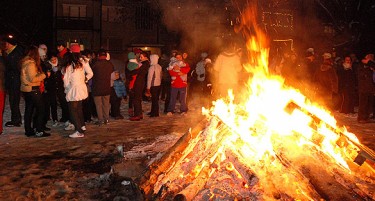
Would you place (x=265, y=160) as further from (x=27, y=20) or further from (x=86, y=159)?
(x=27, y=20)

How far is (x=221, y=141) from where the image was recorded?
207 inches

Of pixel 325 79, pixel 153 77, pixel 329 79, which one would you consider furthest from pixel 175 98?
pixel 329 79

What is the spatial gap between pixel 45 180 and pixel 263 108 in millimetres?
3901

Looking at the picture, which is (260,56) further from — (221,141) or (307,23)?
(307,23)

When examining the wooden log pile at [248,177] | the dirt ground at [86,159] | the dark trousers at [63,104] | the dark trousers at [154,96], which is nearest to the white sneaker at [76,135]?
the dirt ground at [86,159]

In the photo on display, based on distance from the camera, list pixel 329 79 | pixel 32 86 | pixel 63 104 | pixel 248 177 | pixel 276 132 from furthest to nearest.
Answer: pixel 329 79 < pixel 63 104 < pixel 32 86 < pixel 276 132 < pixel 248 177

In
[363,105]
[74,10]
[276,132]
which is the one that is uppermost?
[74,10]

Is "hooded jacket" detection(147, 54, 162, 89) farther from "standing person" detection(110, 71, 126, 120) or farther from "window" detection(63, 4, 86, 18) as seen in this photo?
"window" detection(63, 4, 86, 18)

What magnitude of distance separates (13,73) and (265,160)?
295 inches

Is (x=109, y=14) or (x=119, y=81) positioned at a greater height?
(x=109, y=14)

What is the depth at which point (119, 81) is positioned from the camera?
431 inches

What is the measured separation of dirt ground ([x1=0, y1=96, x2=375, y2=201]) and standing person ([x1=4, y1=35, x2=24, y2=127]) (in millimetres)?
478

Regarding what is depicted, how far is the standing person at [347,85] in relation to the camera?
41.8 feet

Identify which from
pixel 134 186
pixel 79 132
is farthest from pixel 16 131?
pixel 134 186
